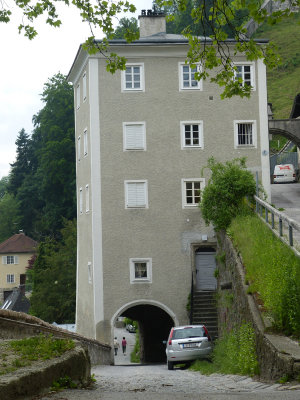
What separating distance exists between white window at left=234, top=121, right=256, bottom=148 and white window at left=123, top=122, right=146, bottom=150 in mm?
4846

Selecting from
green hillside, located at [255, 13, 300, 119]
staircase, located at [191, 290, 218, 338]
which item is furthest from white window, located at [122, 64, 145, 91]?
green hillside, located at [255, 13, 300, 119]

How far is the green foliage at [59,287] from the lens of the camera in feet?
188

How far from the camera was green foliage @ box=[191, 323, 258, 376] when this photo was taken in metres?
15.0

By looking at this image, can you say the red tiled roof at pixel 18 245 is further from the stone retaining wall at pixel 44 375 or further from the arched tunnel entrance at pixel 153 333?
the stone retaining wall at pixel 44 375

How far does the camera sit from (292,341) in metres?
13.3

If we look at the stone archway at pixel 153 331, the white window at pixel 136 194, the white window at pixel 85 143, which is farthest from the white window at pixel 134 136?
the stone archway at pixel 153 331

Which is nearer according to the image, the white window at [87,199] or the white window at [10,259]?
the white window at [87,199]

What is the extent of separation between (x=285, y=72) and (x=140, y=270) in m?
92.2

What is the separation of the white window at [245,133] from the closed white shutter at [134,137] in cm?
490

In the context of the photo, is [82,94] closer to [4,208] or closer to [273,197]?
[273,197]

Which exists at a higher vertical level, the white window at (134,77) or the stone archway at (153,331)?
the white window at (134,77)

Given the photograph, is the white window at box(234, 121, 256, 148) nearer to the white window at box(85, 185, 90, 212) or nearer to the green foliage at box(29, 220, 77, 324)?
the white window at box(85, 185, 90, 212)

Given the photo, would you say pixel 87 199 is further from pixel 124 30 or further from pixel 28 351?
pixel 28 351

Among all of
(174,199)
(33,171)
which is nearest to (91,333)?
(174,199)
